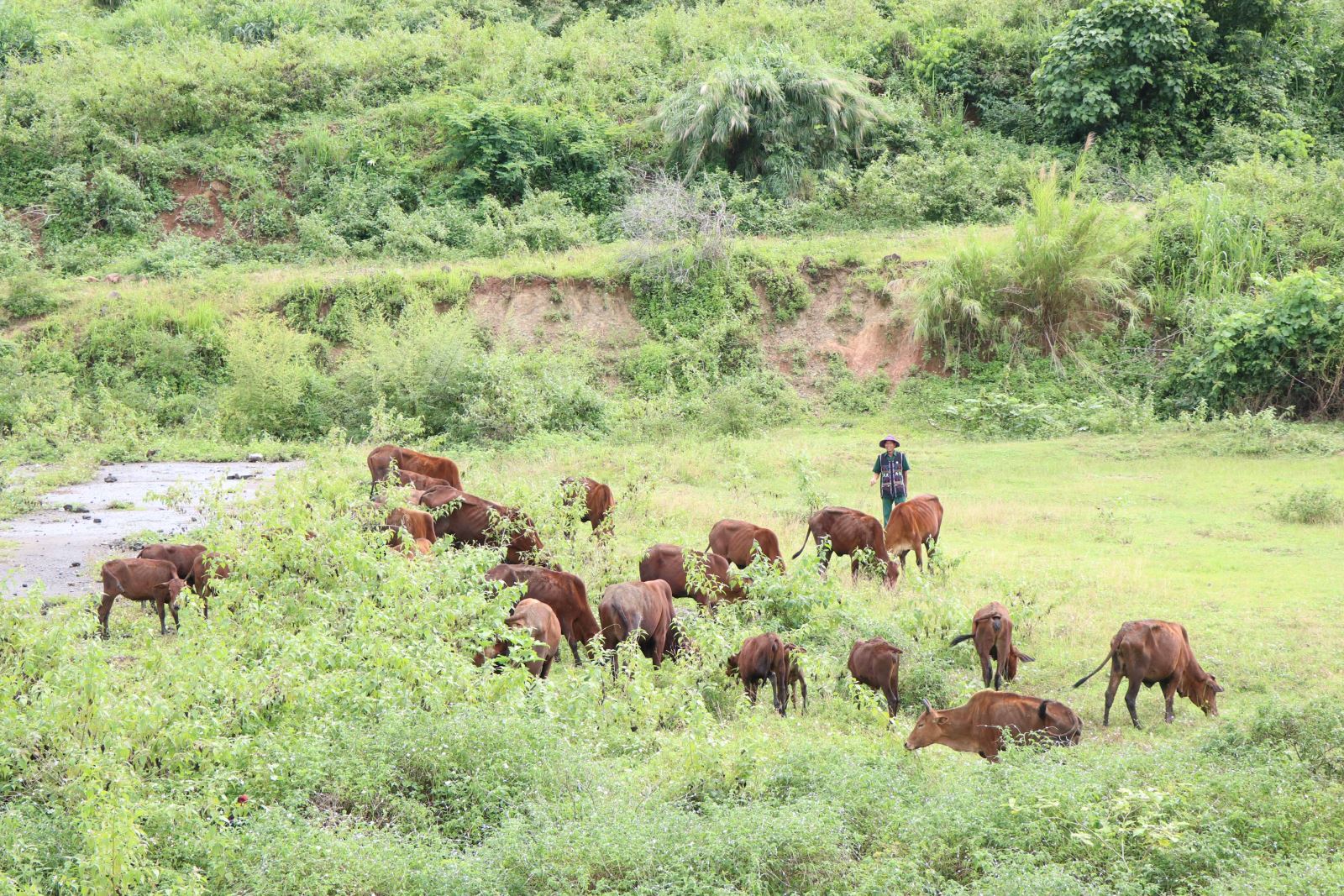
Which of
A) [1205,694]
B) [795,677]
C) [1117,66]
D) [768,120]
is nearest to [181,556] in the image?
[795,677]

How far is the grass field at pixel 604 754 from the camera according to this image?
638cm

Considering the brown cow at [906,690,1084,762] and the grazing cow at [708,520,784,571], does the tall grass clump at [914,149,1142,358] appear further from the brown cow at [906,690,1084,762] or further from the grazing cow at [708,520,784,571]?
the brown cow at [906,690,1084,762]

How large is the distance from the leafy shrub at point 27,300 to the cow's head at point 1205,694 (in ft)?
79.5

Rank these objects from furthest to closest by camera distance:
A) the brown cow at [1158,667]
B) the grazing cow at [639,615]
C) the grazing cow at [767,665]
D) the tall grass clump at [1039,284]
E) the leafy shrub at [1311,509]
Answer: the tall grass clump at [1039,284]
the leafy shrub at [1311,509]
the grazing cow at [639,615]
the grazing cow at [767,665]
the brown cow at [1158,667]

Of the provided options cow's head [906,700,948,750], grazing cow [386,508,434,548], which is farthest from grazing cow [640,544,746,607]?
cow's head [906,700,948,750]

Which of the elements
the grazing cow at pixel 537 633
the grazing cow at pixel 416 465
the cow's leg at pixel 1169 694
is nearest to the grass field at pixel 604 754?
the cow's leg at pixel 1169 694

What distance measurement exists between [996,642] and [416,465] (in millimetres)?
7544

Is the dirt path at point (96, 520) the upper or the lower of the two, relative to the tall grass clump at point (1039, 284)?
lower

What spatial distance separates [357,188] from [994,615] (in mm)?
24776

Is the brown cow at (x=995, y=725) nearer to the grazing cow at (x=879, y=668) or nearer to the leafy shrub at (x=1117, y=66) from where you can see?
the grazing cow at (x=879, y=668)

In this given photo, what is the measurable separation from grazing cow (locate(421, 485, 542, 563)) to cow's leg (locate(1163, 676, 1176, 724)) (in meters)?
5.62

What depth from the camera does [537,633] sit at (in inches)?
369

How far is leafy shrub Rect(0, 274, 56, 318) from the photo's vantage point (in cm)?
2617

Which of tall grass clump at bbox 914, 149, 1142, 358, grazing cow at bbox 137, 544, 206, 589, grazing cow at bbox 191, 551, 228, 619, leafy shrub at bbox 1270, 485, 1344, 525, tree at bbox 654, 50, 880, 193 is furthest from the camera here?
tree at bbox 654, 50, 880, 193
